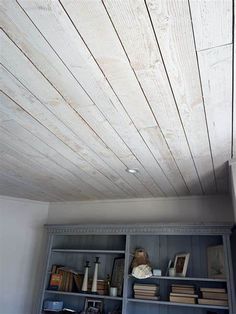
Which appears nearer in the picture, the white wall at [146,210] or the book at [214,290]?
the book at [214,290]

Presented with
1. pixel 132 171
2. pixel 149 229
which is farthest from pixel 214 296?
pixel 132 171

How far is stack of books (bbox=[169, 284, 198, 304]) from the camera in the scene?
93.0 inches

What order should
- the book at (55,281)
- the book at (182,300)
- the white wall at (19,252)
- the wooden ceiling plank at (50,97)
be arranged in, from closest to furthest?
1. the wooden ceiling plank at (50,97)
2. the book at (182,300)
3. the book at (55,281)
4. the white wall at (19,252)

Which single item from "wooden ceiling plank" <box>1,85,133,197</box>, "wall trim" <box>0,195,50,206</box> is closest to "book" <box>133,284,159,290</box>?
"wooden ceiling plank" <box>1,85,133,197</box>

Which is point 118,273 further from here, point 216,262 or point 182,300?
point 216,262

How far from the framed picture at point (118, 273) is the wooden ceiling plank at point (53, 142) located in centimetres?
88

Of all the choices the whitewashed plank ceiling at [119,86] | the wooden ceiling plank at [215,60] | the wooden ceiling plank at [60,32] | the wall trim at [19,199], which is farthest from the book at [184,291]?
the wall trim at [19,199]

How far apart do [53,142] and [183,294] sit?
188 centimetres

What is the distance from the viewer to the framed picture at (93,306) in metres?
2.84

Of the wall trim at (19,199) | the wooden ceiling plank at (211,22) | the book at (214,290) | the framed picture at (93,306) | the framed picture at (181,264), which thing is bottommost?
the framed picture at (93,306)

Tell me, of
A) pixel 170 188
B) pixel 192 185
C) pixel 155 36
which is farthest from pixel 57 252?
pixel 155 36

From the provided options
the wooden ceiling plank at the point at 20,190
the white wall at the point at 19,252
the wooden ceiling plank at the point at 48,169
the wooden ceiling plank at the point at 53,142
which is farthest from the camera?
the white wall at the point at 19,252

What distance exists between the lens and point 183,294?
2406 millimetres

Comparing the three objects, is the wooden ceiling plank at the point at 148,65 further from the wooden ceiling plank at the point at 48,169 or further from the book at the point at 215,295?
the book at the point at 215,295
